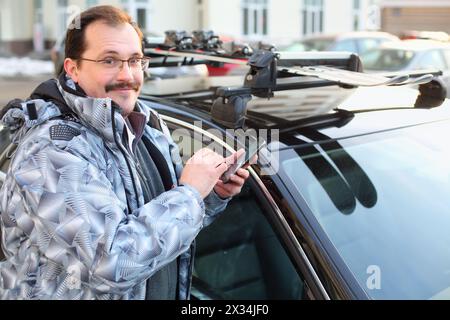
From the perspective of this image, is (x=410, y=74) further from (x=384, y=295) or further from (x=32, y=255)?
(x=32, y=255)

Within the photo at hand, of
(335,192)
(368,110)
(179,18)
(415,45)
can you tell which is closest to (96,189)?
(335,192)

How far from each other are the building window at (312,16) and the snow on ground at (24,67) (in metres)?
11.0

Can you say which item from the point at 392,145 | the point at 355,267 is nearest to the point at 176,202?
the point at 355,267

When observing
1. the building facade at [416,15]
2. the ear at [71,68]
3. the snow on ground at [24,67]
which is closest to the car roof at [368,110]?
the ear at [71,68]

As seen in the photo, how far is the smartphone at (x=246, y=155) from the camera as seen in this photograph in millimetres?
1565

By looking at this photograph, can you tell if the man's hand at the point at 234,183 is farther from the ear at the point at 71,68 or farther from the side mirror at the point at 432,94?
the side mirror at the point at 432,94

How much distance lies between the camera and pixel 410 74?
2.12 m

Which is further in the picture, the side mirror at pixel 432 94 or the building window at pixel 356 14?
the building window at pixel 356 14

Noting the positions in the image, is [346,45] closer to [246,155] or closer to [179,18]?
[246,155]

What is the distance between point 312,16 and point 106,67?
22697 mm

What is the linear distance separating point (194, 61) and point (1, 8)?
19606mm

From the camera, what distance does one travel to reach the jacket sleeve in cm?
128

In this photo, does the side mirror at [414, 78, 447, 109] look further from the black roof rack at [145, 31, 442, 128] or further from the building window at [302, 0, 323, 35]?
the building window at [302, 0, 323, 35]

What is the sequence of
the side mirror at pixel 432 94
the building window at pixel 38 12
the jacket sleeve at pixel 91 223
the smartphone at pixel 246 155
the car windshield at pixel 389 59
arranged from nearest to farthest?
the jacket sleeve at pixel 91 223 < the smartphone at pixel 246 155 < the side mirror at pixel 432 94 < the car windshield at pixel 389 59 < the building window at pixel 38 12
